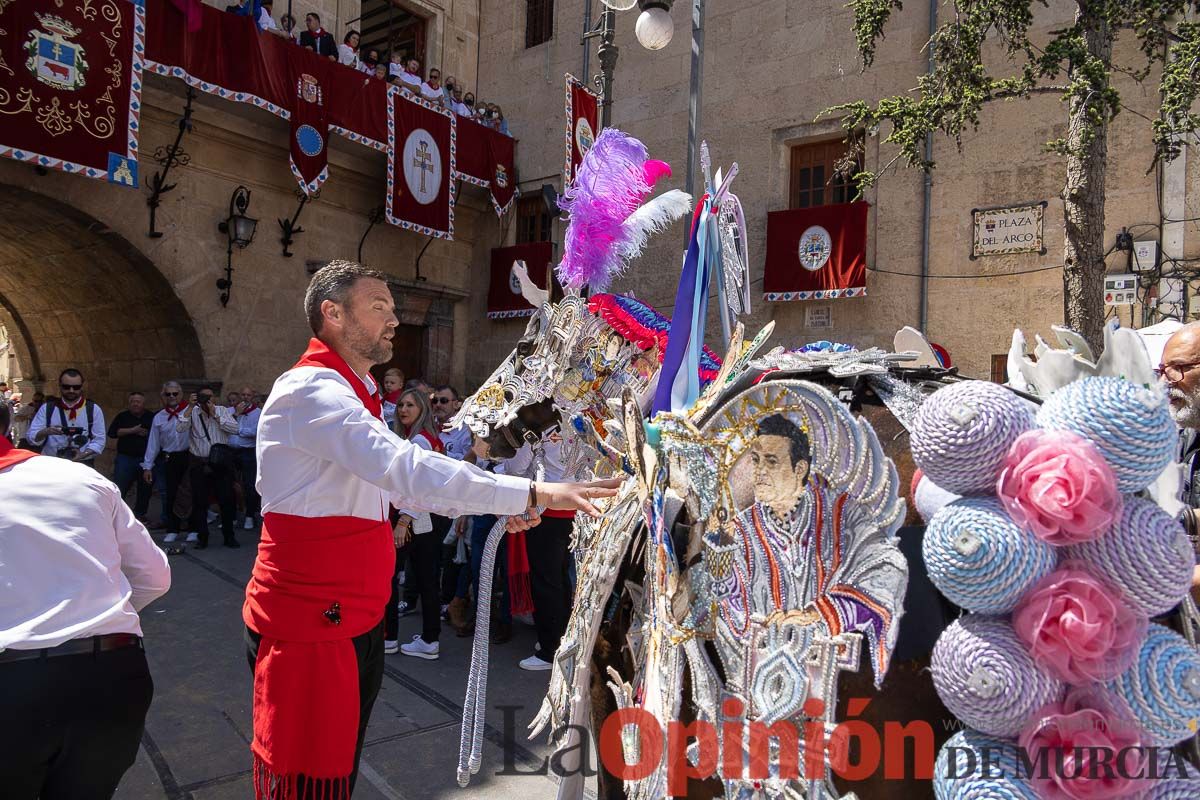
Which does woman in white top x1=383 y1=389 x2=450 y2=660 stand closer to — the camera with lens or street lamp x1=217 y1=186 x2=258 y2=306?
the camera with lens

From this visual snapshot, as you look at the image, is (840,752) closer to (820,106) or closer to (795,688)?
(795,688)

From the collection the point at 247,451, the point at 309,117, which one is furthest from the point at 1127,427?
the point at 309,117

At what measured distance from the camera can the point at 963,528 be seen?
1104 millimetres

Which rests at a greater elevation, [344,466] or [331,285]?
[331,285]

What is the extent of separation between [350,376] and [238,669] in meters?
3.00

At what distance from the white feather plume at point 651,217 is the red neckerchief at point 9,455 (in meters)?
2.09

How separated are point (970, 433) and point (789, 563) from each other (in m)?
0.43

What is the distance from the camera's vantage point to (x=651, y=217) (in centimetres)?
306

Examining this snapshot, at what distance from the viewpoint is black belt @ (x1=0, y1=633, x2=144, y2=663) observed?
1.91m

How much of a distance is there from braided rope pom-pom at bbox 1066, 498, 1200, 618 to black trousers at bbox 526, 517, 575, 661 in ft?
11.2

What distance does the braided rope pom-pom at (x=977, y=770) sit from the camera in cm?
110

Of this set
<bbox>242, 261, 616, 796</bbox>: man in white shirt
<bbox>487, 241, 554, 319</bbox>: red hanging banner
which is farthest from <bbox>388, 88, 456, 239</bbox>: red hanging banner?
<bbox>242, 261, 616, 796</bbox>: man in white shirt

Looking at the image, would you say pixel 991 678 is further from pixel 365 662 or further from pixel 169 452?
pixel 169 452

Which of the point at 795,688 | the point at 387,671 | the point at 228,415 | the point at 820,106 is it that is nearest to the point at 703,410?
the point at 795,688
